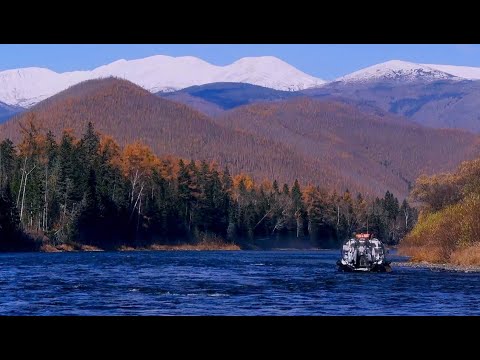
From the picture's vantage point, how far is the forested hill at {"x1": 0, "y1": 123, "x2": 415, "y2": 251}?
4658 inches

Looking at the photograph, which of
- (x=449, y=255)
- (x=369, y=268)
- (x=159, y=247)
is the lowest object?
(x=369, y=268)

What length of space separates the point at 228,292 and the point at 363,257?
1236 inches

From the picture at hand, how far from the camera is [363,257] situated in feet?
250

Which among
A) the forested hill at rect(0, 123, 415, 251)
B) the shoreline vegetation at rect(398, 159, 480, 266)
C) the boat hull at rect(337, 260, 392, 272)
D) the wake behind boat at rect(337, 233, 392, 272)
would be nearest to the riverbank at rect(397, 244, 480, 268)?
the shoreline vegetation at rect(398, 159, 480, 266)

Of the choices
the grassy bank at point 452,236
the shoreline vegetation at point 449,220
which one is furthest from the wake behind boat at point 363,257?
the shoreline vegetation at point 449,220

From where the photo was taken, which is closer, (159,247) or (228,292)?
(228,292)

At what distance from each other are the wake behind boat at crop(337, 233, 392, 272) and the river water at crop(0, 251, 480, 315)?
4.38m

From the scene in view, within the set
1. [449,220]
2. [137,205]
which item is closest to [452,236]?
[449,220]

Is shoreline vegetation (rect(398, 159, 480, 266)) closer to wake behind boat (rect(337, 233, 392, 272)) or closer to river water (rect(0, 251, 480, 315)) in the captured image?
wake behind boat (rect(337, 233, 392, 272))

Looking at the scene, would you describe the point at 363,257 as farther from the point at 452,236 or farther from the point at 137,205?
the point at 137,205

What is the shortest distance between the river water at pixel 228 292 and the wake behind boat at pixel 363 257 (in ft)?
14.4

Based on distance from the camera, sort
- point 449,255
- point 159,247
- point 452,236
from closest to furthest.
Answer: point 452,236
point 449,255
point 159,247
